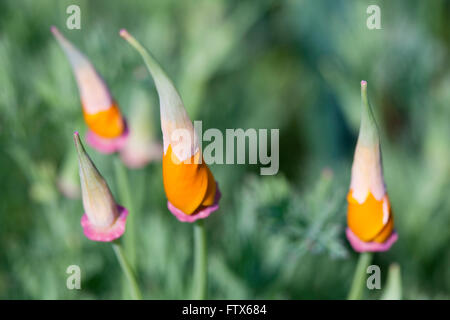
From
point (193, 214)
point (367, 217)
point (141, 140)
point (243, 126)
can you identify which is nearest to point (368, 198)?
point (367, 217)

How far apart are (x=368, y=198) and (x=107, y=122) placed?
Answer: 217 mm

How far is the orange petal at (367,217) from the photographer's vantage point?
44 cm

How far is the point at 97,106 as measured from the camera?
1.61 ft

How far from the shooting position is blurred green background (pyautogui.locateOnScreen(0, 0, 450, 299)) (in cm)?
69

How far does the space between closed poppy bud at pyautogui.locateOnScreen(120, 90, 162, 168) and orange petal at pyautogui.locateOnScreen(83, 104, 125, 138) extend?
0.22m

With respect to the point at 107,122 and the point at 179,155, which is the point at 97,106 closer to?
the point at 107,122

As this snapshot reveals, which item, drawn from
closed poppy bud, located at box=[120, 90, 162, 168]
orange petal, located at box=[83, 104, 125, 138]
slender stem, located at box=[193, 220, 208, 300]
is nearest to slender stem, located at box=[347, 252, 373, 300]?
slender stem, located at box=[193, 220, 208, 300]

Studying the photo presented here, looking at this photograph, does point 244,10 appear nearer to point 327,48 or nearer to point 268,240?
point 327,48

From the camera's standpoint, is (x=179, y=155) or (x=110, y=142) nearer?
(x=179, y=155)

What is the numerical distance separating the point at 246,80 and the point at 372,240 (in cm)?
70

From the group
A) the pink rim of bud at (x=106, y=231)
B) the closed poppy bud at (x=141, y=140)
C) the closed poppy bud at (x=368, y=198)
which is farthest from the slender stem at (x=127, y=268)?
the closed poppy bud at (x=141, y=140)

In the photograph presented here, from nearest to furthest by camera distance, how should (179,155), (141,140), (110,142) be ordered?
(179,155)
(110,142)
(141,140)
